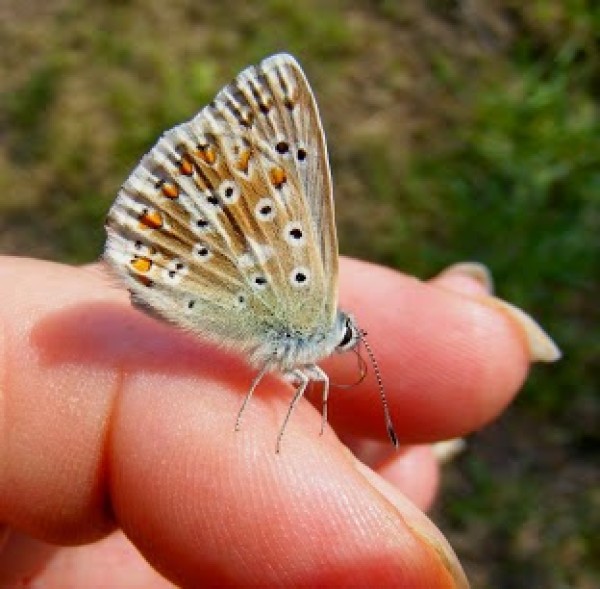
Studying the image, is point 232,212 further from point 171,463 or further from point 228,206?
point 171,463

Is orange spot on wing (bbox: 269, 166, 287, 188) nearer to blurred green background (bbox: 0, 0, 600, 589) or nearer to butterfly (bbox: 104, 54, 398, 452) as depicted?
butterfly (bbox: 104, 54, 398, 452)

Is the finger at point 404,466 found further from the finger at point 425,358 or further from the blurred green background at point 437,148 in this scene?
the blurred green background at point 437,148

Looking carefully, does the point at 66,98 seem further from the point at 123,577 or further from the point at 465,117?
the point at 123,577

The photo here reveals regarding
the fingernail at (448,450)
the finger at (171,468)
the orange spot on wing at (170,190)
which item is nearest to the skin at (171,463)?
the finger at (171,468)

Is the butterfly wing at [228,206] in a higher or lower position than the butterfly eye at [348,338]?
higher

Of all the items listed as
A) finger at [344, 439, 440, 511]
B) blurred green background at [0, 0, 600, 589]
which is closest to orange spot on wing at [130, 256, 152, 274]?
finger at [344, 439, 440, 511]

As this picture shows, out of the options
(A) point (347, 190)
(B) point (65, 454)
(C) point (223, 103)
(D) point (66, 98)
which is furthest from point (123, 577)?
(D) point (66, 98)

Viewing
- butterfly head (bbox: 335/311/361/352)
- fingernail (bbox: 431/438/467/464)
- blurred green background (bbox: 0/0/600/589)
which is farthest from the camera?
blurred green background (bbox: 0/0/600/589)

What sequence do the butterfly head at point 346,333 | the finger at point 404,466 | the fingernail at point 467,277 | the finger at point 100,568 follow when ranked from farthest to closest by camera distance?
the fingernail at point 467,277
the finger at point 404,466
the finger at point 100,568
the butterfly head at point 346,333
